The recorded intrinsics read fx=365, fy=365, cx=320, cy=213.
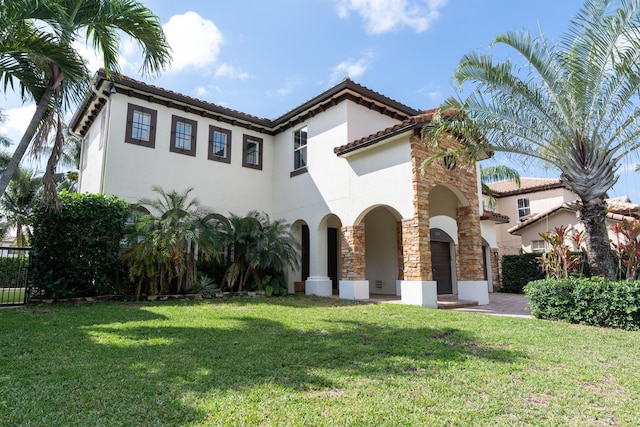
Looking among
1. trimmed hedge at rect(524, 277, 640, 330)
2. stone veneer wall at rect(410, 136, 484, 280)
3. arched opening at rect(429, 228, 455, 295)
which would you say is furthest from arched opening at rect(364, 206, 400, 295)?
trimmed hedge at rect(524, 277, 640, 330)

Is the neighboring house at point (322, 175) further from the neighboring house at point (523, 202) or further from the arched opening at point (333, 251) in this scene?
the neighboring house at point (523, 202)

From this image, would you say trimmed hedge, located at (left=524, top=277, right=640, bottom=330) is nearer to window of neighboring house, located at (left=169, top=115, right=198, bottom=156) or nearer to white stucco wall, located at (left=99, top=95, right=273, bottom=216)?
white stucco wall, located at (left=99, top=95, right=273, bottom=216)

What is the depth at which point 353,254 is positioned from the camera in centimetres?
1302

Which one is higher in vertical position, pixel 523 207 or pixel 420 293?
pixel 523 207

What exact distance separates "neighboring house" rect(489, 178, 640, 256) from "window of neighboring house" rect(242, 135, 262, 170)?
15363mm

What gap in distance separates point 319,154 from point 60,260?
31.2 ft

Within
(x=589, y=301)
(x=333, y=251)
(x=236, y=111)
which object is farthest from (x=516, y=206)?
(x=236, y=111)

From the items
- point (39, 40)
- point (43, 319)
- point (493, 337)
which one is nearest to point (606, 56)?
point (493, 337)

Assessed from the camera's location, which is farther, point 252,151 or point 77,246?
point 252,151

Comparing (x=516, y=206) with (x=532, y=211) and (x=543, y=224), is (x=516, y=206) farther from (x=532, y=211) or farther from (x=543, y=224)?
(x=543, y=224)

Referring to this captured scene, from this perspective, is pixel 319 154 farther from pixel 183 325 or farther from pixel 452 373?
pixel 452 373

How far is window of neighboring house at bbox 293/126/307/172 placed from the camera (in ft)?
52.6

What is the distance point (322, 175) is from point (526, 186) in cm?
1907

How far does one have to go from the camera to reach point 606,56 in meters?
7.85
